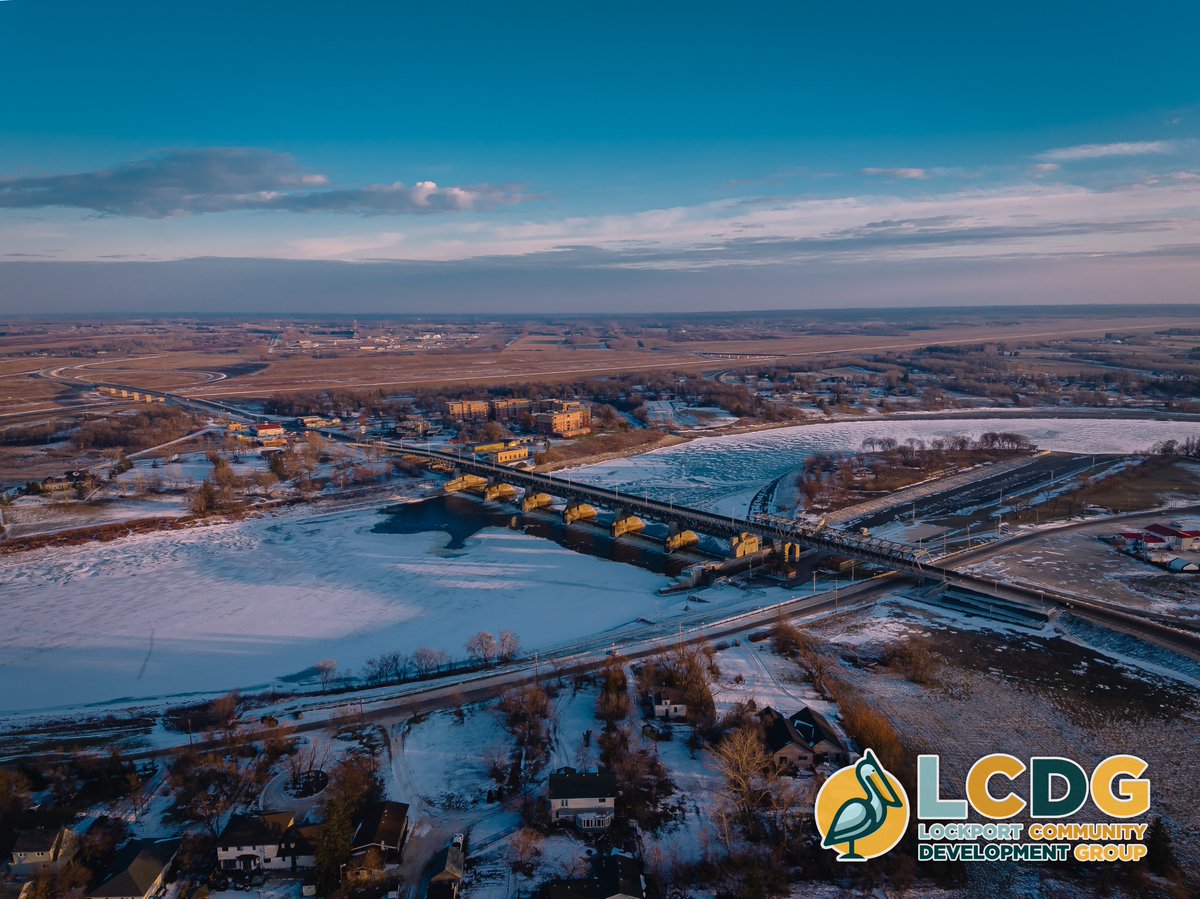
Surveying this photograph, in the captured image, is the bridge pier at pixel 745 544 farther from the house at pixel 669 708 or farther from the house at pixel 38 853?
the house at pixel 38 853

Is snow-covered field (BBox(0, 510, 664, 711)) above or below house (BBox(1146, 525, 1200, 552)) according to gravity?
below

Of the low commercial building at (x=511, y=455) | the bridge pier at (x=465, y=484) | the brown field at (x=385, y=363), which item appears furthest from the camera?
the brown field at (x=385, y=363)

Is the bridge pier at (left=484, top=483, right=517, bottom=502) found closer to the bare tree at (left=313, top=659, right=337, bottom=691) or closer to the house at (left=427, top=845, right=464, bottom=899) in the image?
the bare tree at (left=313, top=659, right=337, bottom=691)

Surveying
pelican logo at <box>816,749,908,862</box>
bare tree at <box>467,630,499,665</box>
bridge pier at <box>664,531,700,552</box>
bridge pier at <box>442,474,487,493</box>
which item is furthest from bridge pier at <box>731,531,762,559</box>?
pelican logo at <box>816,749,908,862</box>

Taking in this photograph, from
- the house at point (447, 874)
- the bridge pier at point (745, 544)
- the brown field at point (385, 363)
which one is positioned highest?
the brown field at point (385, 363)

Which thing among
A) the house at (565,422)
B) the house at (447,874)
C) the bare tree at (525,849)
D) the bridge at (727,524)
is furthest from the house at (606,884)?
the house at (565,422)

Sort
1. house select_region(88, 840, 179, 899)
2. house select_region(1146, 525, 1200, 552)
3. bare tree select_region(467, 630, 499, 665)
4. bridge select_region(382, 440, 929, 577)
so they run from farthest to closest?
house select_region(1146, 525, 1200, 552) → bridge select_region(382, 440, 929, 577) → bare tree select_region(467, 630, 499, 665) → house select_region(88, 840, 179, 899)

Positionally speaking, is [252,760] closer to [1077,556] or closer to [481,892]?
[481,892]

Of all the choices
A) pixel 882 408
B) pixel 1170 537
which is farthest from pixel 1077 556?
pixel 882 408
